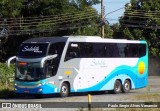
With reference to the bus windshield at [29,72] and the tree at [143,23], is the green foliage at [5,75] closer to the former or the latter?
the bus windshield at [29,72]

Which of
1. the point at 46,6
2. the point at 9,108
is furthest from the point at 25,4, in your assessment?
the point at 9,108

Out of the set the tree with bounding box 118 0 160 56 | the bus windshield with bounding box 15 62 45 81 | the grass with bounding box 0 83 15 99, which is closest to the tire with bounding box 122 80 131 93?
the bus windshield with bounding box 15 62 45 81

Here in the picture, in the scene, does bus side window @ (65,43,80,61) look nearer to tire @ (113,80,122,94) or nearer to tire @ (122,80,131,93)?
tire @ (113,80,122,94)

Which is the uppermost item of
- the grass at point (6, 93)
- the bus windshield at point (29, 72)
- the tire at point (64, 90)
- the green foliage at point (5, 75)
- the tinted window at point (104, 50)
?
the tinted window at point (104, 50)

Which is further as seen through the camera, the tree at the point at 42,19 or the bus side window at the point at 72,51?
the tree at the point at 42,19

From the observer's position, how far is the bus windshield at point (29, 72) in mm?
27156

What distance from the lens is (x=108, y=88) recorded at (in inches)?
1238

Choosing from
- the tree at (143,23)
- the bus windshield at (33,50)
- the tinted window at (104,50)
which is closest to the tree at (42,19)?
the tree at (143,23)

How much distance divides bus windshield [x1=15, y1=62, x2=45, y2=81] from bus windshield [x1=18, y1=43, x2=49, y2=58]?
1.63 ft

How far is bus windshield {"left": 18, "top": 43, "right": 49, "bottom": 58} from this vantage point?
27.0 meters

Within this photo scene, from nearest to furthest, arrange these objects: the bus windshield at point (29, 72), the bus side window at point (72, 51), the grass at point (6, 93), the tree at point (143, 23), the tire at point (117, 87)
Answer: the bus windshield at point (29, 72) < the bus side window at point (72, 51) < the grass at point (6, 93) < the tire at point (117, 87) < the tree at point (143, 23)

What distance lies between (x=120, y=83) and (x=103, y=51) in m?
2.96

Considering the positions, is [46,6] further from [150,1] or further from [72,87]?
[72,87]

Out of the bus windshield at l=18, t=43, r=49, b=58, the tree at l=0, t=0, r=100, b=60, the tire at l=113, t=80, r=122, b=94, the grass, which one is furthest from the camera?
the tree at l=0, t=0, r=100, b=60
